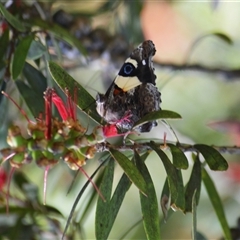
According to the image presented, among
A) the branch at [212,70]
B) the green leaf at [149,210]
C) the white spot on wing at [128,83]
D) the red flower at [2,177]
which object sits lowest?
the green leaf at [149,210]

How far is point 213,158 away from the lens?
0.42 metres

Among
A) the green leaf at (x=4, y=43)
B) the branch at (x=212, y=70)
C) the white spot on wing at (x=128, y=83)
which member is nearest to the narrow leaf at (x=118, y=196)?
the white spot on wing at (x=128, y=83)

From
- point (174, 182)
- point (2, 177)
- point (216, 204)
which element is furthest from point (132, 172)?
point (2, 177)

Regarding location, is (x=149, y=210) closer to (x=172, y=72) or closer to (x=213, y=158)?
(x=213, y=158)

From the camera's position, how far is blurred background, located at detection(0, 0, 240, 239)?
811 millimetres

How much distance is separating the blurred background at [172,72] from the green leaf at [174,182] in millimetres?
322

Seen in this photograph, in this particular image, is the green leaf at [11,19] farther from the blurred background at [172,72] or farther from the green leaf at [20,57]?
the blurred background at [172,72]

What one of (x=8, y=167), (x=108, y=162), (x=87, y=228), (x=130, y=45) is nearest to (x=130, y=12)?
(x=130, y=45)

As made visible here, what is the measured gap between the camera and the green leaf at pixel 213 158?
41 centimetres

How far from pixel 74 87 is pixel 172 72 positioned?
0.47 meters

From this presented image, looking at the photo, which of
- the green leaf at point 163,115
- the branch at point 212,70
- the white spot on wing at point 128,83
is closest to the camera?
the green leaf at point 163,115

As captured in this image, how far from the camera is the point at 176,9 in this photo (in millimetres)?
1399

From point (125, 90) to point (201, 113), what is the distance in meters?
0.89

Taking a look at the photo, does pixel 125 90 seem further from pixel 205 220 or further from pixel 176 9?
pixel 176 9
